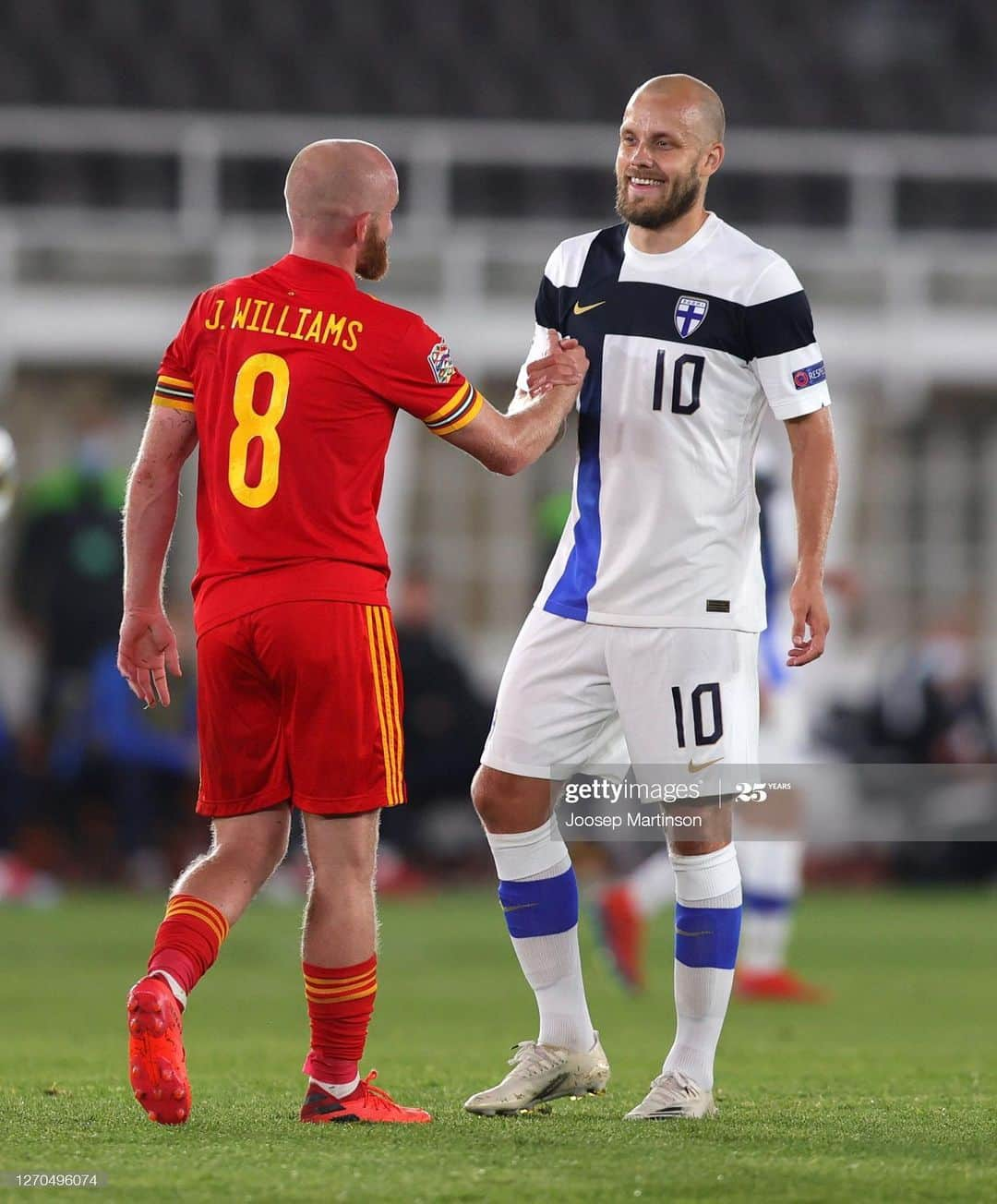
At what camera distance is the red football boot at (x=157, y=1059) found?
12.6ft

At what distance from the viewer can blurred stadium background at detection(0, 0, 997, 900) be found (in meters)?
13.1

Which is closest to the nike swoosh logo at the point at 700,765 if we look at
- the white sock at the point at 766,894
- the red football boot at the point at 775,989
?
the white sock at the point at 766,894

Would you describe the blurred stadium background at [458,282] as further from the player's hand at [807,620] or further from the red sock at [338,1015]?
the red sock at [338,1015]

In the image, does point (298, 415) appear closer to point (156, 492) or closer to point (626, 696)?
point (156, 492)

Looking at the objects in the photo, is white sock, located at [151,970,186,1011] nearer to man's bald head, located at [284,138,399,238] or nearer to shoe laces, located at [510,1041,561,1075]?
shoe laces, located at [510,1041,561,1075]

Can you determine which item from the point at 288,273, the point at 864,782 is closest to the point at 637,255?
the point at 288,273

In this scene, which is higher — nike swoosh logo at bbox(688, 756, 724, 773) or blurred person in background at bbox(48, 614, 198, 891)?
nike swoosh logo at bbox(688, 756, 724, 773)

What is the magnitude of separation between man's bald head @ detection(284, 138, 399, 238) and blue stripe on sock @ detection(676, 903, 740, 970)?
1.58 meters

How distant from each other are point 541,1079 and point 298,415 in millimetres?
1471

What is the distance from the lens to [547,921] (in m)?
4.57

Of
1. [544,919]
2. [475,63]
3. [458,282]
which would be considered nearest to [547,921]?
[544,919]

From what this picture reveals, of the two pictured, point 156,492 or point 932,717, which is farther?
point 932,717

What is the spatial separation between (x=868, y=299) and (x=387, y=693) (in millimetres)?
12651

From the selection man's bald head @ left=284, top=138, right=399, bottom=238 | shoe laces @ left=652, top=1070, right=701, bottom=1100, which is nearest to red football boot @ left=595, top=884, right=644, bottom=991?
shoe laces @ left=652, top=1070, right=701, bottom=1100
